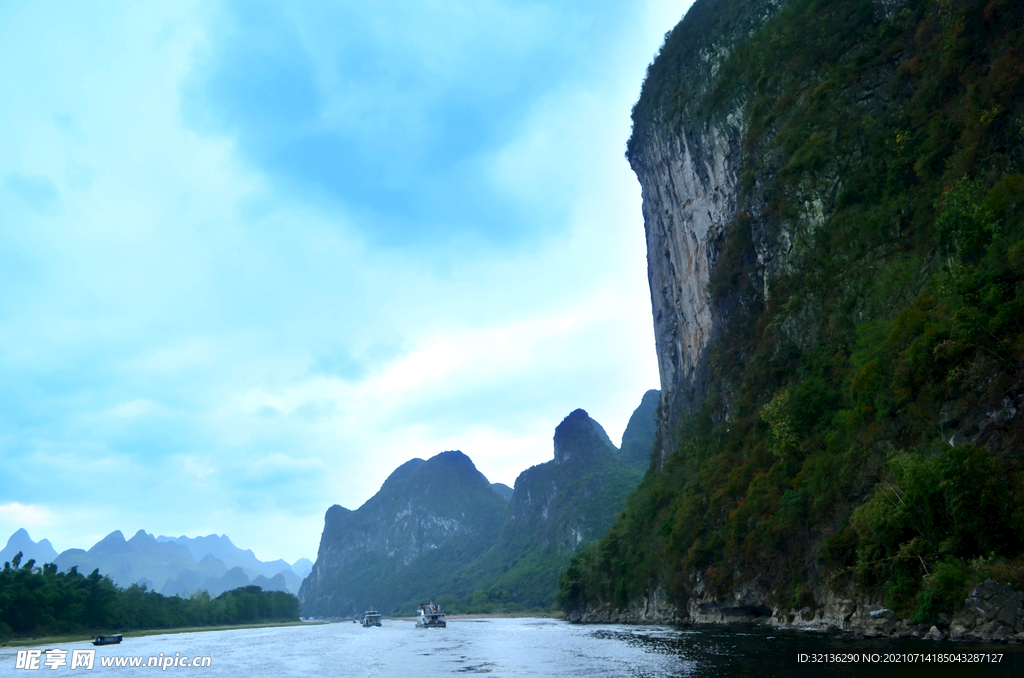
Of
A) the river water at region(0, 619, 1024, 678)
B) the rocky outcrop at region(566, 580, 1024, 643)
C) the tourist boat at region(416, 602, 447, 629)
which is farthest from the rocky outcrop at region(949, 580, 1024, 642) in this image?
the tourist boat at region(416, 602, 447, 629)

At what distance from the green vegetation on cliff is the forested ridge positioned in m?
68.2

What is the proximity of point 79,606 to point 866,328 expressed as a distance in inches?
3663

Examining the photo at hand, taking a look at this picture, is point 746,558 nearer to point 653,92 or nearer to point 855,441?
point 855,441

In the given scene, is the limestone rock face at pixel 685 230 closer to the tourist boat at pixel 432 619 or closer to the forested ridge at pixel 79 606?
the tourist boat at pixel 432 619

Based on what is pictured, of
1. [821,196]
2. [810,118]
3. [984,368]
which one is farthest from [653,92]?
[984,368]

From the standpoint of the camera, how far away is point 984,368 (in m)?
27.5

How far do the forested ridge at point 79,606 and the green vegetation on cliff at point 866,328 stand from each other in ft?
224

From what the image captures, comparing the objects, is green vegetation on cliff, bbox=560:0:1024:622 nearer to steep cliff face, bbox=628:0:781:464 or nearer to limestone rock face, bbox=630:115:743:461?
steep cliff face, bbox=628:0:781:464

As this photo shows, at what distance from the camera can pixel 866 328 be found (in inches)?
1491

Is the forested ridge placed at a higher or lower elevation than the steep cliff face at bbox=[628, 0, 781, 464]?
lower

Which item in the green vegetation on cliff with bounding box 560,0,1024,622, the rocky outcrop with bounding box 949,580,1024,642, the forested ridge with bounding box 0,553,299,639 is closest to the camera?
the rocky outcrop with bounding box 949,580,1024,642

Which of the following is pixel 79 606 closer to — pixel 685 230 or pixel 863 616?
Result: pixel 685 230

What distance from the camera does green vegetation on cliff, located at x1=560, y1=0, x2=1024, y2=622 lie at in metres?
26.3

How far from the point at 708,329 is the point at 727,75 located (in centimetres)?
2748
